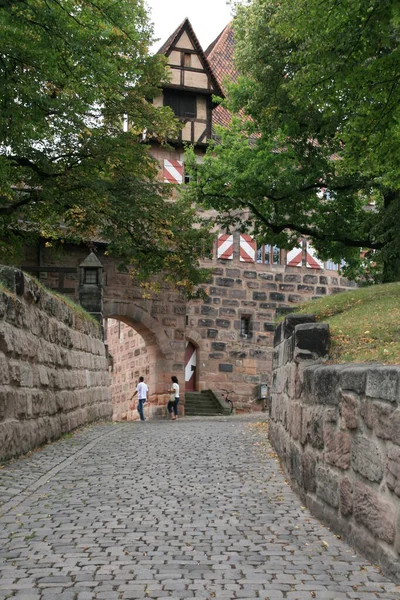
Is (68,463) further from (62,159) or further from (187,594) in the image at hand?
(62,159)

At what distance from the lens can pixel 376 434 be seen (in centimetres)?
430


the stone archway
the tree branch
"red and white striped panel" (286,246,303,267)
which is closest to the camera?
the tree branch

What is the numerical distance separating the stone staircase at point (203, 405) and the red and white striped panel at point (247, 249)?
502cm

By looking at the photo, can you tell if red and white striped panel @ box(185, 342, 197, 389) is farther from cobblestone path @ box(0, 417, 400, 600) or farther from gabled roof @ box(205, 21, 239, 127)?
cobblestone path @ box(0, 417, 400, 600)

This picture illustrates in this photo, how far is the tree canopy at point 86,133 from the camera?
10.7 m

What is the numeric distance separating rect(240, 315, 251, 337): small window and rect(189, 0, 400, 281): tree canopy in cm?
752

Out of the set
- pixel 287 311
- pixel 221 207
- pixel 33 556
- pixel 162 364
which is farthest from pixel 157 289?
pixel 33 556

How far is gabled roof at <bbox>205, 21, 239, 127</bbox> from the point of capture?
27422mm

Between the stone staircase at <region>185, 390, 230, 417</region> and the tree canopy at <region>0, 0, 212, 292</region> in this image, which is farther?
the stone staircase at <region>185, 390, 230, 417</region>

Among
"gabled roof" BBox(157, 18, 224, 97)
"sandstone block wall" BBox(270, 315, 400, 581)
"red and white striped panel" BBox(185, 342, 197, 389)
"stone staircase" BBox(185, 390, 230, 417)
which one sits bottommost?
"sandstone block wall" BBox(270, 315, 400, 581)

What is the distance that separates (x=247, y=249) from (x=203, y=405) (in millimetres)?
6065

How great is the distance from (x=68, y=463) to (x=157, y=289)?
10.9 meters

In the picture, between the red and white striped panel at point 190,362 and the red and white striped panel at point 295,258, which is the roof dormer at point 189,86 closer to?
the red and white striped panel at point 295,258

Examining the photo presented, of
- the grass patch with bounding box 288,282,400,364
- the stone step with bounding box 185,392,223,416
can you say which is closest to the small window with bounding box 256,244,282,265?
the stone step with bounding box 185,392,223,416
